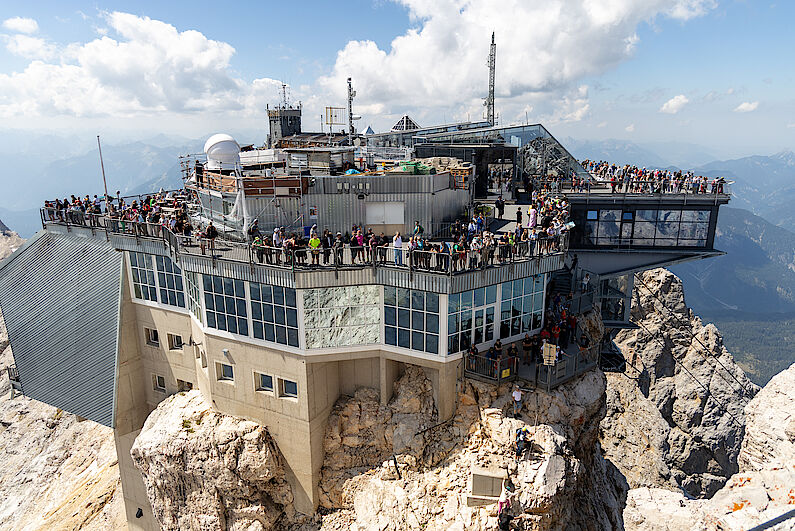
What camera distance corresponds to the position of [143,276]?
30.5 metres

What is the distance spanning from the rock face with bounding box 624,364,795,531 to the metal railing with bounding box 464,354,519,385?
12402 mm

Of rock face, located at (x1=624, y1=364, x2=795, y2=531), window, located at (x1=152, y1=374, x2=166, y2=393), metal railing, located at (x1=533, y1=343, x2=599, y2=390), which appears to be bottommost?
rock face, located at (x1=624, y1=364, x2=795, y2=531)

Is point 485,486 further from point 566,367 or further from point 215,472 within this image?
point 215,472

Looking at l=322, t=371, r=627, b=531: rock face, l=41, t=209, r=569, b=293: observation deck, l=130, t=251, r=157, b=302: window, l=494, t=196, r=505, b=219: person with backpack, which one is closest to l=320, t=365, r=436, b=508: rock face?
l=322, t=371, r=627, b=531: rock face

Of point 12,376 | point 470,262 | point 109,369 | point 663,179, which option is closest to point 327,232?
point 470,262

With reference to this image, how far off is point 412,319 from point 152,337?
19118 millimetres

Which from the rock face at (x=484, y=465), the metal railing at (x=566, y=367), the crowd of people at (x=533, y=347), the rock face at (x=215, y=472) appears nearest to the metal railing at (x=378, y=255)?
the crowd of people at (x=533, y=347)

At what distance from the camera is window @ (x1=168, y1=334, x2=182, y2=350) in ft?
101

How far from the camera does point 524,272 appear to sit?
2292cm

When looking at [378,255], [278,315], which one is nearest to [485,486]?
[378,255]

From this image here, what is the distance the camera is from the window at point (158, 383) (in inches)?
1273

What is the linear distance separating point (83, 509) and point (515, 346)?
35.9 meters

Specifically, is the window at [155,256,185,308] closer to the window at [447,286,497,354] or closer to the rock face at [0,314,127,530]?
the window at [447,286,497,354]

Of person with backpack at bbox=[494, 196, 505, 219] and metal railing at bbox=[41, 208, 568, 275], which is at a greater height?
person with backpack at bbox=[494, 196, 505, 219]
